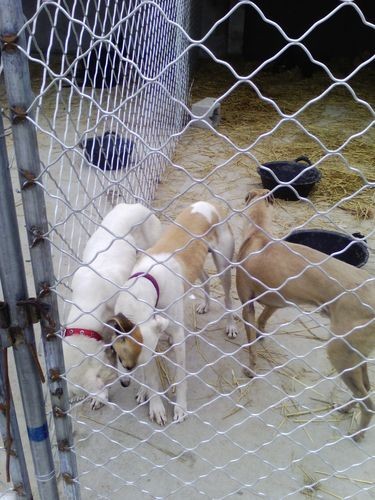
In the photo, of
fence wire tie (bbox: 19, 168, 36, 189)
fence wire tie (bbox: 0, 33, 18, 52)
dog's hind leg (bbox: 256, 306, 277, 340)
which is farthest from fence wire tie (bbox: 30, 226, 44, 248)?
dog's hind leg (bbox: 256, 306, 277, 340)

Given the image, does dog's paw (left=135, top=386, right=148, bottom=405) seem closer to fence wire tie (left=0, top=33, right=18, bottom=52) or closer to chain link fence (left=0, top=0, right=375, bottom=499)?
chain link fence (left=0, top=0, right=375, bottom=499)

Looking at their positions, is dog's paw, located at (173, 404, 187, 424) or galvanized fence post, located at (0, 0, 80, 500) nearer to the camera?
galvanized fence post, located at (0, 0, 80, 500)

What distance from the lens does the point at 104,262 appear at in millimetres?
2637

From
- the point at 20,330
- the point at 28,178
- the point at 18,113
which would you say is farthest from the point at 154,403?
the point at 18,113

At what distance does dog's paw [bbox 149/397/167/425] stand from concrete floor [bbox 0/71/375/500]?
0.11ft

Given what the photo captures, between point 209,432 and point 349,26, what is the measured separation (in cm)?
803

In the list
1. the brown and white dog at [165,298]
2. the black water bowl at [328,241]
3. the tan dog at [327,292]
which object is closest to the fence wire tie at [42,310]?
the brown and white dog at [165,298]

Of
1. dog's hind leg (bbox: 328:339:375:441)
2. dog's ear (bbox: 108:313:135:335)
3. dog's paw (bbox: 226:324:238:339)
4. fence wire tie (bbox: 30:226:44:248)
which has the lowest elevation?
dog's hind leg (bbox: 328:339:375:441)

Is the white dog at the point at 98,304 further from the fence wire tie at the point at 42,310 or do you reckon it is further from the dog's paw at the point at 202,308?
the dog's paw at the point at 202,308

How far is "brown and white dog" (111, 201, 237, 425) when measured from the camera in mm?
1964

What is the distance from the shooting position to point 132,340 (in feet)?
6.31

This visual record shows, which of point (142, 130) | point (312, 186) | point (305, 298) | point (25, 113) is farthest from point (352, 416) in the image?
point (142, 130)

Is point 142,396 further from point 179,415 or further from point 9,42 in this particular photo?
point 9,42

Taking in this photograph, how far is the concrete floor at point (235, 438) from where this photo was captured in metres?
2.13
